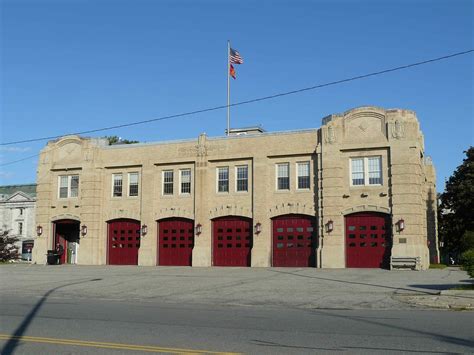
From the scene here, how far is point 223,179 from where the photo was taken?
36.4 m

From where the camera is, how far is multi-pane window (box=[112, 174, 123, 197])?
3925cm

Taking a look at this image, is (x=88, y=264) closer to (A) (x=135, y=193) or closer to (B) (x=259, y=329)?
(A) (x=135, y=193)

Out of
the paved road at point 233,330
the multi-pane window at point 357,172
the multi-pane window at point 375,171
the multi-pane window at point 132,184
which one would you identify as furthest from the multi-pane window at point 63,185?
the paved road at point 233,330

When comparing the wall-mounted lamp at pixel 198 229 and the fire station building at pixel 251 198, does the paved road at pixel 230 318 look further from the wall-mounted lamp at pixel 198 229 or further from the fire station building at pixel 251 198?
the wall-mounted lamp at pixel 198 229

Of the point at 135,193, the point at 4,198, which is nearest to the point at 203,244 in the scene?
the point at 135,193

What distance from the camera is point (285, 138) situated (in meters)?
34.6

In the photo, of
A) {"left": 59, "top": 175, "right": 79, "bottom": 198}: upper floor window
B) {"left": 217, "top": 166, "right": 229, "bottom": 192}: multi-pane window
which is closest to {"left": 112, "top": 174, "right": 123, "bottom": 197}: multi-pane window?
{"left": 59, "top": 175, "right": 79, "bottom": 198}: upper floor window

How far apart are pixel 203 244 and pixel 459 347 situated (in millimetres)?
27879

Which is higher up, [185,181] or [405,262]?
[185,181]

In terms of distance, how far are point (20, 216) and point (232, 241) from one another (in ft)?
151

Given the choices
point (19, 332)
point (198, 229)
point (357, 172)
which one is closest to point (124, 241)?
point (198, 229)

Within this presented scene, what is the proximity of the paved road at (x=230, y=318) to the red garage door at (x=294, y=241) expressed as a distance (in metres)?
10.3

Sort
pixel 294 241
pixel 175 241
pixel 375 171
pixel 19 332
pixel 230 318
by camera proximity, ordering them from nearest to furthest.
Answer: pixel 19 332 → pixel 230 318 → pixel 375 171 → pixel 294 241 → pixel 175 241

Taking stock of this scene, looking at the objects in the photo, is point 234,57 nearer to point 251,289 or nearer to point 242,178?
point 242,178
